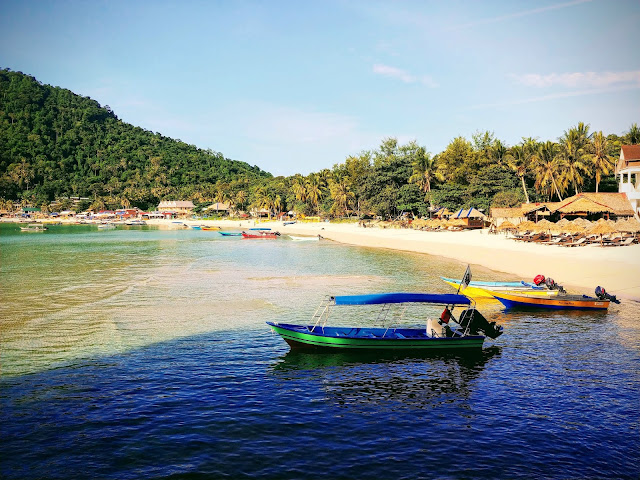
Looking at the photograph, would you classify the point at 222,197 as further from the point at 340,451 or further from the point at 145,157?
the point at 340,451

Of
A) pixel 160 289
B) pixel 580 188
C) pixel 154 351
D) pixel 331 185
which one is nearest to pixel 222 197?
pixel 331 185

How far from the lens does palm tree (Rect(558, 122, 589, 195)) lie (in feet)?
214

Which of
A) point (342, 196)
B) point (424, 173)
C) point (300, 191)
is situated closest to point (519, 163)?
point (424, 173)

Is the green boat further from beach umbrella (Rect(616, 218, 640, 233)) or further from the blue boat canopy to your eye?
beach umbrella (Rect(616, 218, 640, 233))

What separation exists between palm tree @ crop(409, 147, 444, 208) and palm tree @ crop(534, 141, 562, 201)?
20.9 m

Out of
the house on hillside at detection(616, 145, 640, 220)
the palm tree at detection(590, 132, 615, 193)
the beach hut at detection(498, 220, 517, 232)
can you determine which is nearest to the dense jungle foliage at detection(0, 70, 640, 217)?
the palm tree at detection(590, 132, 615, 193)

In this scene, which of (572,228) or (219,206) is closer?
(572,228)

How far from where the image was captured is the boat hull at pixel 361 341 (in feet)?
49.9

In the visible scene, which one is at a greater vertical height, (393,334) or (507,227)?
(507,227)

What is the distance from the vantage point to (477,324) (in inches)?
640

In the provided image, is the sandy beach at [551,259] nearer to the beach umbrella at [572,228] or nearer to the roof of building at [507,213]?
the beach umbrella at [572,228]

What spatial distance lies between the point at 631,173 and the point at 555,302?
44734mm

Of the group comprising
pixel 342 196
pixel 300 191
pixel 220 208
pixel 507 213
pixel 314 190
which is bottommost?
pixel 507 213

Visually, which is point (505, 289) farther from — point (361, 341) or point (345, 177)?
point (345, 177)
